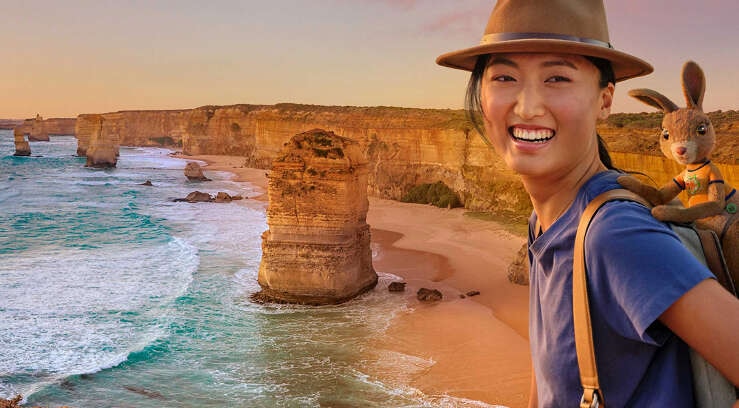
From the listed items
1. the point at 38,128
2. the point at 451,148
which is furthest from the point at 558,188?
the point at 38,128

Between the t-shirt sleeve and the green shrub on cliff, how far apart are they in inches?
1298

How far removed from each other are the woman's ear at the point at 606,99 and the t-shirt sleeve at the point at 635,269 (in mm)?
476

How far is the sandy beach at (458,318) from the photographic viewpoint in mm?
11336

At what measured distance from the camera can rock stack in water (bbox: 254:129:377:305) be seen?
53.3 ft

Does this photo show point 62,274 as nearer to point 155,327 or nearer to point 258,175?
point 155,327

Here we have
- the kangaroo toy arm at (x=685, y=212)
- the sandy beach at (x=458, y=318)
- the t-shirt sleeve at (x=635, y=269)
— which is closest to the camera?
the t-shirt sleeve at (x=635, y=269)

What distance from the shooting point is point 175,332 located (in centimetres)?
1438

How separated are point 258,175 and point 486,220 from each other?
3345 cm

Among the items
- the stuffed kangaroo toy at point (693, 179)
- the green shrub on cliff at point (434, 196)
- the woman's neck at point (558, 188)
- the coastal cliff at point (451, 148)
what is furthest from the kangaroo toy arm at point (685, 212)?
the green shrub on cliff at point (434, 196)

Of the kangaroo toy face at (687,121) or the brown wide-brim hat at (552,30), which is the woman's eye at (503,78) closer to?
the brown wide-brim hat at (552,30)

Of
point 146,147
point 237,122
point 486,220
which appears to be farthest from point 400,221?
point 146,147

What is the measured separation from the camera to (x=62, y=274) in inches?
796

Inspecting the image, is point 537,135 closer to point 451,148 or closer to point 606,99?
point 606,99

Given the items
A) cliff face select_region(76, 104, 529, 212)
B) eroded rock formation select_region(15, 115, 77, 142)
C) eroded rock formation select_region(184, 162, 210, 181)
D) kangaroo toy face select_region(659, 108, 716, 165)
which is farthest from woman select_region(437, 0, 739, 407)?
eroded rock formation select_region(15, 115, 77, 142)
